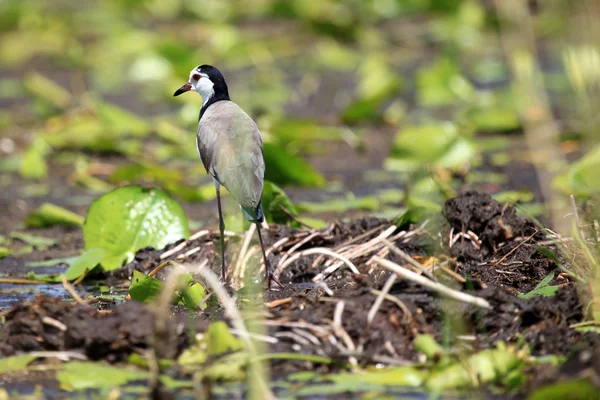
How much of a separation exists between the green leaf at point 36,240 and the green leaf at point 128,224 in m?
0.78

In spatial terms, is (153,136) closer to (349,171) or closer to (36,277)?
(349,171)

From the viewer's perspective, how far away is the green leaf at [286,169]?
21.7 feet

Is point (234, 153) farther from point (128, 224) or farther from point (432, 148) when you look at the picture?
point (432, 148)

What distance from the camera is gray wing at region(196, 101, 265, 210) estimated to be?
14.8ft

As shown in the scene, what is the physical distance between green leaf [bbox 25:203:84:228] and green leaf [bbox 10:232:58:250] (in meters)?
0.14

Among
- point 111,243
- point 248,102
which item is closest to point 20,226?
point 111,243

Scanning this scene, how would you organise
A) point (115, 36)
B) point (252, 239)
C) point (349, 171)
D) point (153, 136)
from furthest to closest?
1. point (115, 36)
2. point (153, 136)
3. point (349, 171)
4. point (252, 239)

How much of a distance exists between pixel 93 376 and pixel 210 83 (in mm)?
2402

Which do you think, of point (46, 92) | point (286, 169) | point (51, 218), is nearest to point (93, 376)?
point (51, 218)

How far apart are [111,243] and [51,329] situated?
1709 mm

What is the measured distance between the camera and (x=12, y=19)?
1446 cm

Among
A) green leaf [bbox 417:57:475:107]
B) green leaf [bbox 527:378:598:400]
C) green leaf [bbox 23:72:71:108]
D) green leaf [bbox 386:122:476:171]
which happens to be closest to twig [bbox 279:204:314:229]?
green leaf [bbox 386:122:476:171]

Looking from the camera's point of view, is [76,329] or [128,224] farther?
[128,224]

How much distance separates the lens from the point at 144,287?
13.4ft
